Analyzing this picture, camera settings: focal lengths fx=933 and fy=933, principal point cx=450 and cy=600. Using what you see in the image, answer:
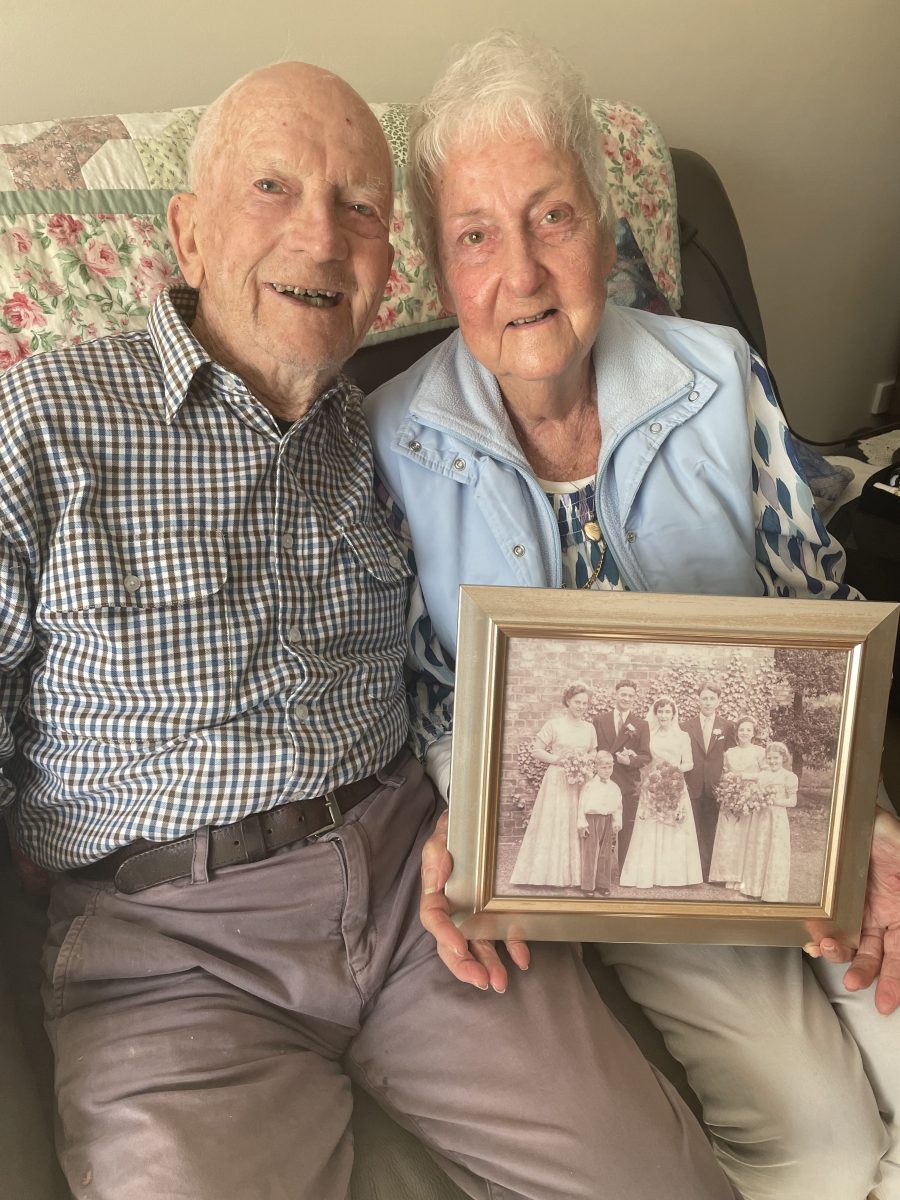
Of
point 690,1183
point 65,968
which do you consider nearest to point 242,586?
point 65,968

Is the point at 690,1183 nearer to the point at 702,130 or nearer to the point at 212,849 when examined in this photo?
the point at 212,849

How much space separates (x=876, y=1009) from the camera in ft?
3.59

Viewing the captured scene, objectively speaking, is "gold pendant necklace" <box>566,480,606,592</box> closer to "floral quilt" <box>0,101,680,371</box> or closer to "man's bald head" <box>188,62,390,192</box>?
"man's bald head" <box>188,62,390,192</box>

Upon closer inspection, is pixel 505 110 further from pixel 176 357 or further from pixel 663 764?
pixel 663 764

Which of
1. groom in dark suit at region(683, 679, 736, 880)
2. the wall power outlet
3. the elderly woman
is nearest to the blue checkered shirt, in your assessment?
the elderly woman

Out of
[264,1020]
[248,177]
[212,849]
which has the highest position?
[248,177]

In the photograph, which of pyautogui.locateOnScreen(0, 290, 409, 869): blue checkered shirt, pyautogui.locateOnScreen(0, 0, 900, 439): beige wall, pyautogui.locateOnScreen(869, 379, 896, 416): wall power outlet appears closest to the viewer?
pyautogui.locateOnScreen(0, 290, 409, 869): blue checkered shirt

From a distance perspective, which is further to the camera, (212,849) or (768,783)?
(212,849)

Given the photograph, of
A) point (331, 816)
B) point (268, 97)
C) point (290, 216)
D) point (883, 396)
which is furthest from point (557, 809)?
point (883, 396)

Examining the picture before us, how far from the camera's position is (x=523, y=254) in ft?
3.76

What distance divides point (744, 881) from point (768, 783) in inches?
4.4

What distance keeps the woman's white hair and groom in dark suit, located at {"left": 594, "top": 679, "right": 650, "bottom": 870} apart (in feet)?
2.14

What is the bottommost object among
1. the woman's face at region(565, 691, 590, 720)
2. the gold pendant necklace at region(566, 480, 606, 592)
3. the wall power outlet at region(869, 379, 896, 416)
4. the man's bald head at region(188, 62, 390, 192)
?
the woman's face at region(565, 691, 590, 720)

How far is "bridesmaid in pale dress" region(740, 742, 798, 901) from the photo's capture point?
0.98 m
